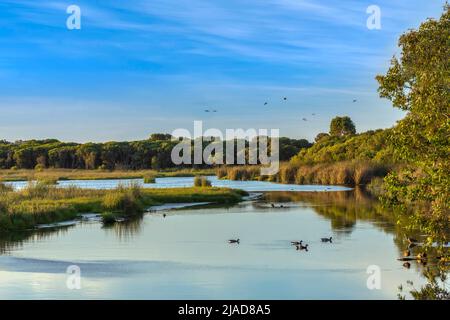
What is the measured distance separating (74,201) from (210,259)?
1791 cm

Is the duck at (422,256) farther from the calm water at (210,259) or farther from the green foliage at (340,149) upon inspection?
the green foliage at (340,149)

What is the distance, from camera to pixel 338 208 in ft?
130

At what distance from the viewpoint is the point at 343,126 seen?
116 metres

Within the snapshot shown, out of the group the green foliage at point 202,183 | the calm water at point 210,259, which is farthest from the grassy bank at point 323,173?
the calm water at point 210,259

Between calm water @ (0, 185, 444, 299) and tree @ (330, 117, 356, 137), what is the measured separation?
82388 mm

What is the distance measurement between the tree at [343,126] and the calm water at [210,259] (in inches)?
3244

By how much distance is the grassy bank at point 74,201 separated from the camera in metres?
29.6

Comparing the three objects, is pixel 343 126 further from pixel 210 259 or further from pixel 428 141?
pixel 428 141

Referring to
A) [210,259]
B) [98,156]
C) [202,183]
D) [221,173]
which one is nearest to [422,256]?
[210,259]

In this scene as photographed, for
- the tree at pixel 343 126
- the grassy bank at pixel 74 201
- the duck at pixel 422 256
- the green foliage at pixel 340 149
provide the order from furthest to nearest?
1. the tree at pixel 343 126
2. the green foliage at pixel 340 149
3. the grassy bank at pixel 74 201
4. the duck at pixel 422 256
